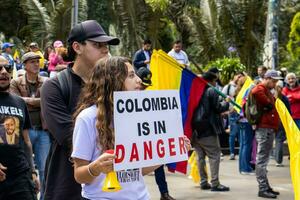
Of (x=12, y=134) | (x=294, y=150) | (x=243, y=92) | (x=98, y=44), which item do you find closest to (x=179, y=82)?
(x=243, y=92)

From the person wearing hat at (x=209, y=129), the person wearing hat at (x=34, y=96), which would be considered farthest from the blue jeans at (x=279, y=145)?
the person wearing hat at (x=34, y=96)

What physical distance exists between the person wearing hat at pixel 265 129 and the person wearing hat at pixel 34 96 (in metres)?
3.64

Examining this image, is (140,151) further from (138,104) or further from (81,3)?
(81,3)

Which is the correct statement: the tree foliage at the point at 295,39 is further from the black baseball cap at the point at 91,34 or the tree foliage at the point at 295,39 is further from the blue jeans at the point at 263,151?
the black baseball cap at the point at 91,34

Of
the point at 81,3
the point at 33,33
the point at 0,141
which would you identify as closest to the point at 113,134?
the point at 0,141

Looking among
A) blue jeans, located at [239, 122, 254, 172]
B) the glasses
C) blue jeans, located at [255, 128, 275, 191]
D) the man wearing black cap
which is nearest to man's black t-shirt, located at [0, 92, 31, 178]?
the man wearing black cap

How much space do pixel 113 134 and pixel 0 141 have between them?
191cm

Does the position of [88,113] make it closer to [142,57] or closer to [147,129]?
[147,129]

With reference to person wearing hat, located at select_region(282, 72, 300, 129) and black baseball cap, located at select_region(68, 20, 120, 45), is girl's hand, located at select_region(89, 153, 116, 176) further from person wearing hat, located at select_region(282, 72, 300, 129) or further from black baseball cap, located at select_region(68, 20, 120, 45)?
person wearing hat, located at select_region(282, 72, 300, 129)

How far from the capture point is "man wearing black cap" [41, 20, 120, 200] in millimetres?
3973

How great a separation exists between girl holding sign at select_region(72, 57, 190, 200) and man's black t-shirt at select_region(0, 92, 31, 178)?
171 centimetres

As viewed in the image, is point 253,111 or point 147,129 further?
point 253,111

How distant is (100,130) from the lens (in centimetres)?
343

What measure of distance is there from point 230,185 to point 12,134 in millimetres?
6440
